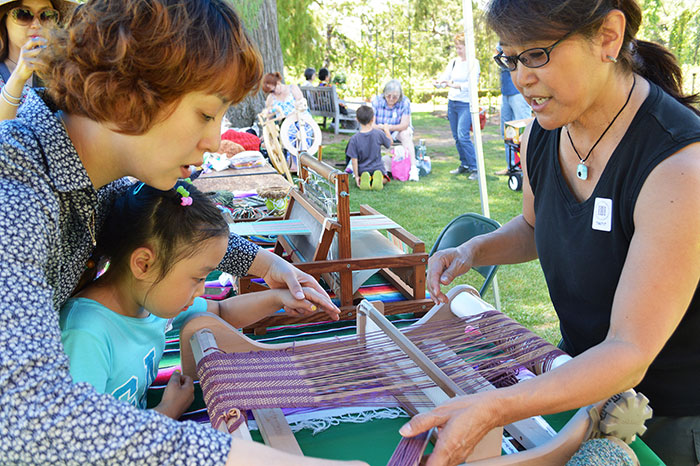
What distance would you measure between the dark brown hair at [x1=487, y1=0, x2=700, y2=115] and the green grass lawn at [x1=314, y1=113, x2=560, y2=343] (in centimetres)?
236

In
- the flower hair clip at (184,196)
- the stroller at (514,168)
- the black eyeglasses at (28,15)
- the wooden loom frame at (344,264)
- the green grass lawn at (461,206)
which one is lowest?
the green grass lawn at (461,206)

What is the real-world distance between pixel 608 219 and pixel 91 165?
1154mm

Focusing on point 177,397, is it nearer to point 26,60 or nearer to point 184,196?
point 184,196

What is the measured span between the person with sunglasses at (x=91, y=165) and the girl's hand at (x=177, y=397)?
1.42 feet

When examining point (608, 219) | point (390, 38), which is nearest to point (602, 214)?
point (608, 219)

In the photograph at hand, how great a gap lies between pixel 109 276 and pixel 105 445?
2.96ft

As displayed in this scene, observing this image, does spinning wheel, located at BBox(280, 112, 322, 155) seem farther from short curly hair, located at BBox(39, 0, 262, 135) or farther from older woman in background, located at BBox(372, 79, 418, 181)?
short curly hair, located at BBox(39, 0, 262, 135)

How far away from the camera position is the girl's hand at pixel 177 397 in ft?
5.43

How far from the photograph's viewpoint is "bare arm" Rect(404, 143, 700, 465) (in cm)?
111

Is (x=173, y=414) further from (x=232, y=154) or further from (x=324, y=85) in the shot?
(x=324, y=85)

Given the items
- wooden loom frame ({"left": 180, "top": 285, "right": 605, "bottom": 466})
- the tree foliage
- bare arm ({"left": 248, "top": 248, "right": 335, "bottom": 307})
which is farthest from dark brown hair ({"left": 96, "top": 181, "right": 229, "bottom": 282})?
the tree foliage

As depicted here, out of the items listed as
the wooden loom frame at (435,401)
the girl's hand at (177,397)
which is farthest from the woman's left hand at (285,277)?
the girl's hand at (177,397)

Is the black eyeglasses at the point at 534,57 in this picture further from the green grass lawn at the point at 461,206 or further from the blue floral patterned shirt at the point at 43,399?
the green grass lawn at the point at 461,206

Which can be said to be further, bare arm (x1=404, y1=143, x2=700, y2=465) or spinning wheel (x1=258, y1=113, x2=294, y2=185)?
spinning wheel (x1=258, y1=113, x2=294, y2=185)
